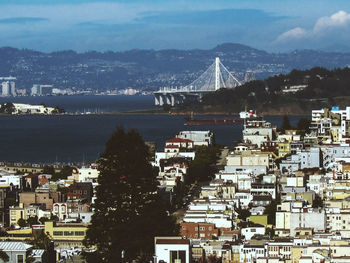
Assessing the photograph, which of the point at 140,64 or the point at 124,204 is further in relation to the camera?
the point at 140,64

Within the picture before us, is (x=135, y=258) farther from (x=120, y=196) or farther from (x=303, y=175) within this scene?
(x=303, y=175)

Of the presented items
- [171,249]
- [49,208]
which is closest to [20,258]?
[171,249]

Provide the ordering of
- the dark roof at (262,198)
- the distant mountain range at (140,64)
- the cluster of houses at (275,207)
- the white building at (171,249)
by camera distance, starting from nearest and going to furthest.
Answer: the white building at (171,249) < the cluster of houses at (275,207) < the dark roof at (262,198) < the distant mountain range at (140,64)

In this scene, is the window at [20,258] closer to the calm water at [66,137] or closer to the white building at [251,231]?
the white building at [251,231]

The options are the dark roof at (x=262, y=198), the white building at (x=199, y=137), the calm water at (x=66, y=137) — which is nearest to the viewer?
the dark roof at (x=262, y=198)

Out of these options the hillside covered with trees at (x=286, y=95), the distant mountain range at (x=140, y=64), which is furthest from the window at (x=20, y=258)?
the distant mountain range at (x=140, y=64)

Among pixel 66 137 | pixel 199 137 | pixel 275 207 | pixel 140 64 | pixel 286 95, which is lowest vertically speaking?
pixel 66 137

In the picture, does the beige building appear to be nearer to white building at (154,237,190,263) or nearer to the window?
white building at (154,237,190,263)

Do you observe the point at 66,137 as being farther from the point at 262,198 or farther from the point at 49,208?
the point at 262,198
